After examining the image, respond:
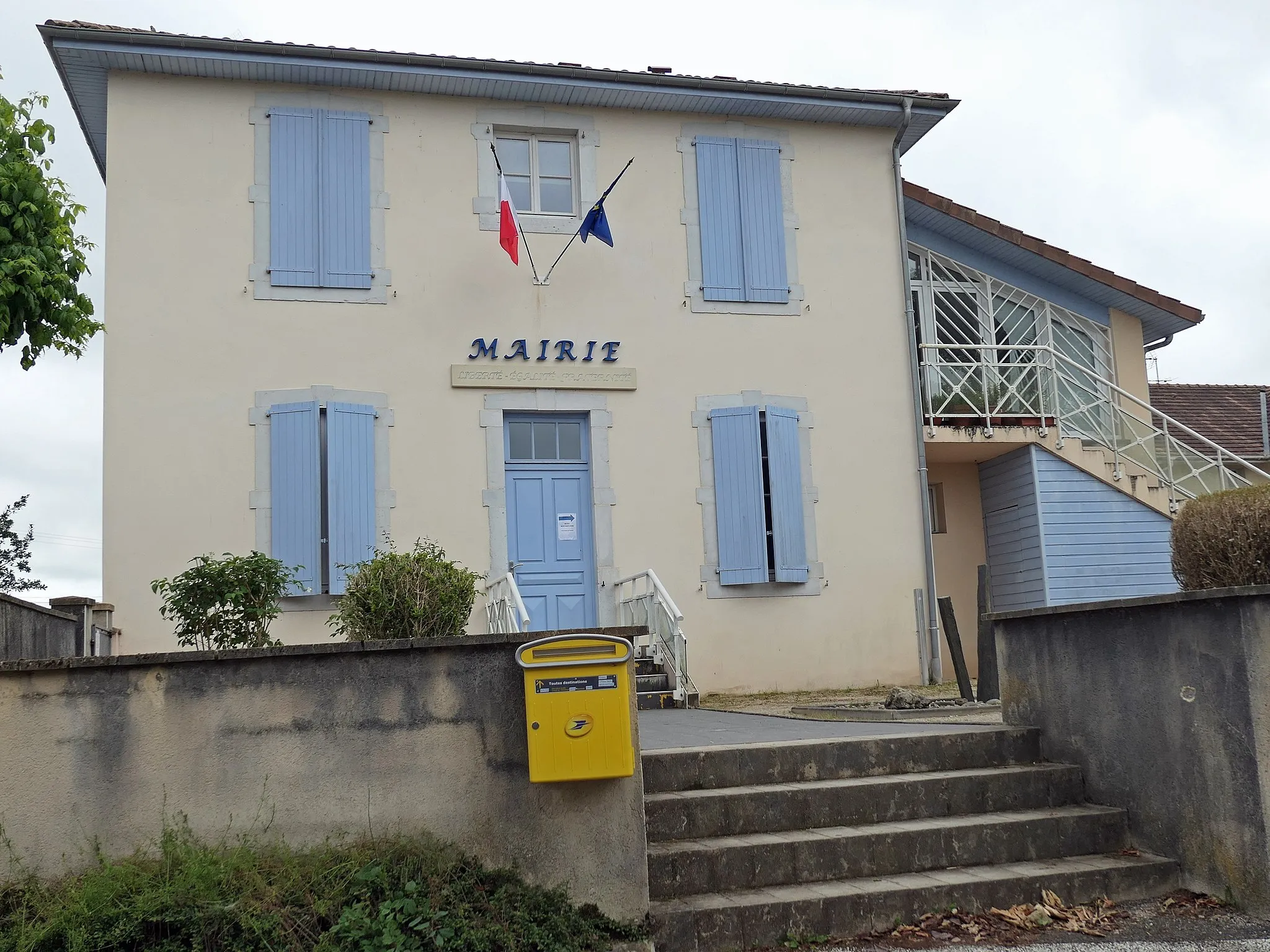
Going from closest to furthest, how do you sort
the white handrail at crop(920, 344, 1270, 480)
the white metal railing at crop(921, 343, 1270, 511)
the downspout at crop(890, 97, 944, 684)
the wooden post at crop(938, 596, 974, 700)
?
the wooden post at crop(938, 596, 974, 700) → the downspout at crop(890, 97, 944, 684) → the white handrail at crop(920, 344, 1270, 480) → the white metal railing at crop(921, 343, 1270, 511)

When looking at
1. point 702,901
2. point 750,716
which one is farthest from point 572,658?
point 750,716

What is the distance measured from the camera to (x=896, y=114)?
12.3m

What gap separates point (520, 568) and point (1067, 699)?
576cm

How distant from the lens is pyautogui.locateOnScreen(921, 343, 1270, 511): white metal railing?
40.9 ft

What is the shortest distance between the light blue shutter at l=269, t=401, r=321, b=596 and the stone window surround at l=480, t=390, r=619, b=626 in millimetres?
1465

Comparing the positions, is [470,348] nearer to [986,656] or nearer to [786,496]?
[786,496]

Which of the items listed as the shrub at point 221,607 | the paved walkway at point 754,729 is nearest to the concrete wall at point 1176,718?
the paved walkway at point 754,729

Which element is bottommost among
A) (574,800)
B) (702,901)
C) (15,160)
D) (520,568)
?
(702,901)

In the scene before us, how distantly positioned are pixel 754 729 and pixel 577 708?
2639mm

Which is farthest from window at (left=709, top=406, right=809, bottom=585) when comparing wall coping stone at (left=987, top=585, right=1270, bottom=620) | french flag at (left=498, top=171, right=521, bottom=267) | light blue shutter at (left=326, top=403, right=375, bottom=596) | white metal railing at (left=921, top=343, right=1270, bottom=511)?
wall coping stone at (left=987, top=585, right=1270, bottom=620)

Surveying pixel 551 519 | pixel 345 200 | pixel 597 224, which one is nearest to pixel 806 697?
pixel 551 519

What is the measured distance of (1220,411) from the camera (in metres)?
18.9

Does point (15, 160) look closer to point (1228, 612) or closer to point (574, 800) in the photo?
point (574, 800)

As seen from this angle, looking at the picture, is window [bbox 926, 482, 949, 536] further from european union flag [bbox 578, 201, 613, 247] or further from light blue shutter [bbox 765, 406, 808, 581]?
european union flag [bbox 578, 201, 613, 247]
